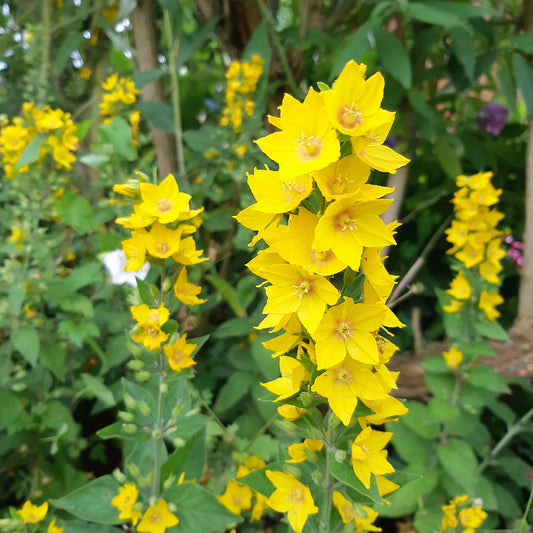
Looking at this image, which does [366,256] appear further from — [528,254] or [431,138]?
[528,254]

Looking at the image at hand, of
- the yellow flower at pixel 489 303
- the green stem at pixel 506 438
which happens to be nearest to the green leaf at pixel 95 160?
the yellow flower at pixel 489 303

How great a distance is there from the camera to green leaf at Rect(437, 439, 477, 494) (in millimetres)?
1060

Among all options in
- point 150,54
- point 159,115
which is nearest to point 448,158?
point 159,115

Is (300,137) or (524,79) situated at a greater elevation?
(300,137)

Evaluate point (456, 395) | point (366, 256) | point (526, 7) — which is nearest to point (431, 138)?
point (526, 7)

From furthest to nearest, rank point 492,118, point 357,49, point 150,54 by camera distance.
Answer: point 492,118
point 150,54
point 357,49

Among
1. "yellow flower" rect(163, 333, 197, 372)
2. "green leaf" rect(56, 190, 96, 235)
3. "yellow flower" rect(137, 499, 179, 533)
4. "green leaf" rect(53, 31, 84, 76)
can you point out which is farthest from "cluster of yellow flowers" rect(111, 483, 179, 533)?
"green leaf" rect(53, 31, 84, 76)

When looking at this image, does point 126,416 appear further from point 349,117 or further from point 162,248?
point 349,117

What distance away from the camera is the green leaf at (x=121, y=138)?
47.3 inches

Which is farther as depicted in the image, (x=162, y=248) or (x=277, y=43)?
(x=277, y=43)

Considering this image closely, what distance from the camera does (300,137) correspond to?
467mm

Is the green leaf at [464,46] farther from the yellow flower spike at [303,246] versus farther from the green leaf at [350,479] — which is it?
the green leaf at [350,479]

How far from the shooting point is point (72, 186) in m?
1.41

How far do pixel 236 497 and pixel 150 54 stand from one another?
1312mm
